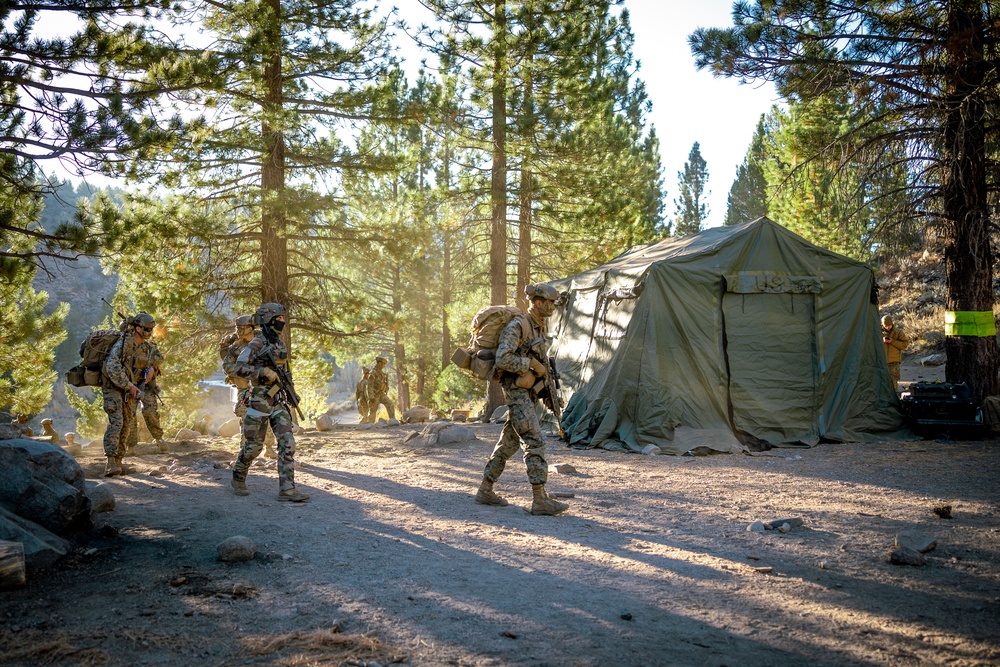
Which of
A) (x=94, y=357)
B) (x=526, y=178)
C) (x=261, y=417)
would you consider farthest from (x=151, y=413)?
(x=526, y=178)

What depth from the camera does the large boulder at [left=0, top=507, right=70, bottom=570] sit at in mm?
4117

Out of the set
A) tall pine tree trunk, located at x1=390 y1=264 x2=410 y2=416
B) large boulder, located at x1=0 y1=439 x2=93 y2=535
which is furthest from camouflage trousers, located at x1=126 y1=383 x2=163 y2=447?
tall pine tree trunk, located at x1=390 y1=264 x2=410 y2=416

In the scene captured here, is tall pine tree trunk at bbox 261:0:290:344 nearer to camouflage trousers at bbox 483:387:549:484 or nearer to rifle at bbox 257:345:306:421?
rifle at bbox 257:345:306:421

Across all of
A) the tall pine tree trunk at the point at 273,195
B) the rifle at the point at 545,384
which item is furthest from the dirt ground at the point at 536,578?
the tall pine tree trunk at the point at 273,195

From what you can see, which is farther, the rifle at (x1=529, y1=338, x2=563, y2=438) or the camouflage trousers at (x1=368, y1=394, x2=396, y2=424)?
the camouflage trousers at (x1=368, y1=394, x2=396, y2=424)

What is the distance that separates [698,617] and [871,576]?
4.56 ft

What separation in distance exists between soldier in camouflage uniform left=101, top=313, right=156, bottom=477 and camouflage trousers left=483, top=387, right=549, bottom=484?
5061mm

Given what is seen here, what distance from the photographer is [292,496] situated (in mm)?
6336

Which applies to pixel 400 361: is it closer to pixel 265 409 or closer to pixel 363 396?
pixel 363 396

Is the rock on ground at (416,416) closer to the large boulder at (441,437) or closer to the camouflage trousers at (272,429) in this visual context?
the large boulder at (441,437)

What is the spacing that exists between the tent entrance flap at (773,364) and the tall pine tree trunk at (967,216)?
2015 mm

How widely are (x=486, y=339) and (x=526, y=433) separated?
3.07 ft

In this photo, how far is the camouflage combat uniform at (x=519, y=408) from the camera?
5762 mm

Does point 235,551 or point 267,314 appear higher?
point 267,314
